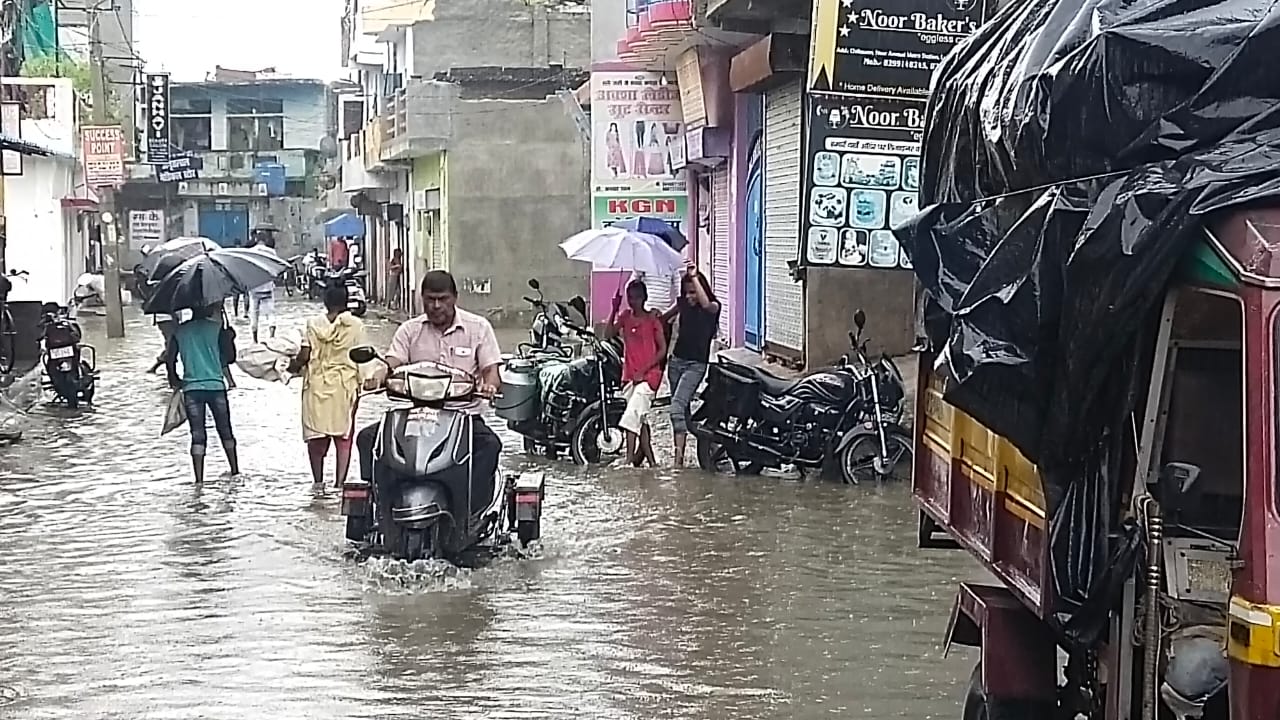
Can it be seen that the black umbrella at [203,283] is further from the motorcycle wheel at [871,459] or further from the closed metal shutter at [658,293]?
the closed metal shutter at [658,293]

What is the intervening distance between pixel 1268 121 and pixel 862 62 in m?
10.0

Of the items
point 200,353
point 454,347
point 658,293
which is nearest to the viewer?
point 454,347

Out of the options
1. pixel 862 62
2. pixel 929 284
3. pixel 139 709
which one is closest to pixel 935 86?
pixel 929 284

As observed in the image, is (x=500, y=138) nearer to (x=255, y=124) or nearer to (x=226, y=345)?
(x=226, y=345)

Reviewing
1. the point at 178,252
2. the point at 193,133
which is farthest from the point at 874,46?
the point at 193,133

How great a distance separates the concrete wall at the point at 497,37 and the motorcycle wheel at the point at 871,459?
2564cm

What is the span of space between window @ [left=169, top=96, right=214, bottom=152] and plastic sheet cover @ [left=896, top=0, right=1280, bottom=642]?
70.2m

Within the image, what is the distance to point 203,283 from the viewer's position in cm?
1308

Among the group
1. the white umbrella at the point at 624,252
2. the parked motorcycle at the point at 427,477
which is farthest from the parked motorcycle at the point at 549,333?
the parked motorcycle at the point at 427,477

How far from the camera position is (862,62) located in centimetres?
1398

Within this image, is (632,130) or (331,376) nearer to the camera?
(331,376)

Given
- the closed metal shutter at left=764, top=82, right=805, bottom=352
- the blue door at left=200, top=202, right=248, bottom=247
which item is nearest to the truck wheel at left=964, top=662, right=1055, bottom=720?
the closed metal shutter at left=764, top=82, right=805, bottom=352

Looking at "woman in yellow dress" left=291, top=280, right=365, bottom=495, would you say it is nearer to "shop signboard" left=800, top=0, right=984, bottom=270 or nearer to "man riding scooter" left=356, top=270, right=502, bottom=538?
"man riding scooter" left=356, top=270, right=502, bottom=538

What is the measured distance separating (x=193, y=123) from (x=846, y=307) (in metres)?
57.5
